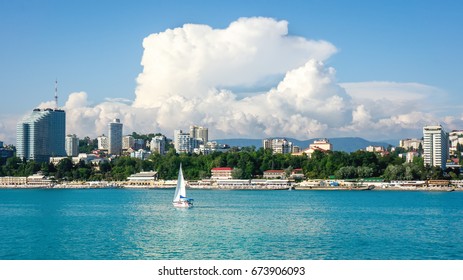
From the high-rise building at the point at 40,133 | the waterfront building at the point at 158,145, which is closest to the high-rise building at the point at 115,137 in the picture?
the waterfront building at the point at 158,145

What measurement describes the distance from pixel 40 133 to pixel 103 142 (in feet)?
81.3

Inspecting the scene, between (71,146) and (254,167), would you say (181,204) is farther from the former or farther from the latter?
(71,146)

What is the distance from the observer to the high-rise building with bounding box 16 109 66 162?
222ft

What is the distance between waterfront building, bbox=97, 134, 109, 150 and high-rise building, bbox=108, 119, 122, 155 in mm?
1742

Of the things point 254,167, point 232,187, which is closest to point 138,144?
point 254,167

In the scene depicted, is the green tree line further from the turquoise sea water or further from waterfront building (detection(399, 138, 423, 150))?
waterfront building (detection(399, 138, 423, 150))

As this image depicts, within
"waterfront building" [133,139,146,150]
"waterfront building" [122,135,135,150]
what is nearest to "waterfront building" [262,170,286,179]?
"waterfront building" [122,135,135,150]

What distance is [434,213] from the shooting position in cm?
2130

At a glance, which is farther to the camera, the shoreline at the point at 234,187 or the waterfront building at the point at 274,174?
the waterfront building at the point at 274,174

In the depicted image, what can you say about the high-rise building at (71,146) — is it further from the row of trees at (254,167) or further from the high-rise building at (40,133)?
the row of trees at (254,167)

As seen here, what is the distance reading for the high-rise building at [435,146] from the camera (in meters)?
54.4

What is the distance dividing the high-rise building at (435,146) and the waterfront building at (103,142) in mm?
48609

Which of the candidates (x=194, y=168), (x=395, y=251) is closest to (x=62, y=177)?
(x=194, y=168)
